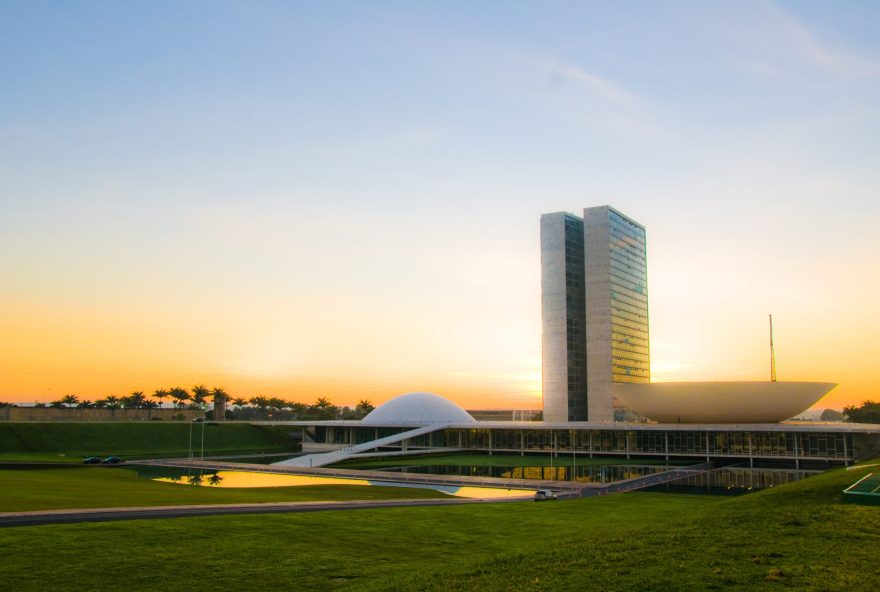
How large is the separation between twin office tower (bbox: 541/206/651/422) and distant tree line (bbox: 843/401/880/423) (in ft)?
147

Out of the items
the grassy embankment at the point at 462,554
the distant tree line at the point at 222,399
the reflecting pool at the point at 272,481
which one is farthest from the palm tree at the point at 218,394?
the grassy embankment at the point at 462,554

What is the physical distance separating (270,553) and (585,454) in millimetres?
73615

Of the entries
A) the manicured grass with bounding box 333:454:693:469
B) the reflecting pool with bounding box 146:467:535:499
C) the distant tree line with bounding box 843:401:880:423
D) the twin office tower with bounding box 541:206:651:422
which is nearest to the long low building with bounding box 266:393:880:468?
the manicured grass with bounding box 333:454:693:469

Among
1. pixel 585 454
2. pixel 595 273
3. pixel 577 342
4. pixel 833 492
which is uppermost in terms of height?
pixel 595 273

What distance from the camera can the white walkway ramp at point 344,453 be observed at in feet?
229

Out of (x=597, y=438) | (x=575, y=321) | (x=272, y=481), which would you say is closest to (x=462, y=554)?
(x=272, y=481)

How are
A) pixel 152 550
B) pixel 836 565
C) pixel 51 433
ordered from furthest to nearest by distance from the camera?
pixel 51 433
pixel 152 550
pixel 836 565

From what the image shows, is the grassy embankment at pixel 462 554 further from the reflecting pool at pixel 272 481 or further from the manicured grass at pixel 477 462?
the manicured grass at pixel 477 462

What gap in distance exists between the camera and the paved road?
23328 millimetres

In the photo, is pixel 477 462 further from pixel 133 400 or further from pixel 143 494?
pixel 133 400

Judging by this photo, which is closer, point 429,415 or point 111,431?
point 111,431

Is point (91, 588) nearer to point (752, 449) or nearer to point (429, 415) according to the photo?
point (752, 449)

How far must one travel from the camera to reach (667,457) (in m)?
81.2

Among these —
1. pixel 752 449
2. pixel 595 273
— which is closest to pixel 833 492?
pixel 752 449
